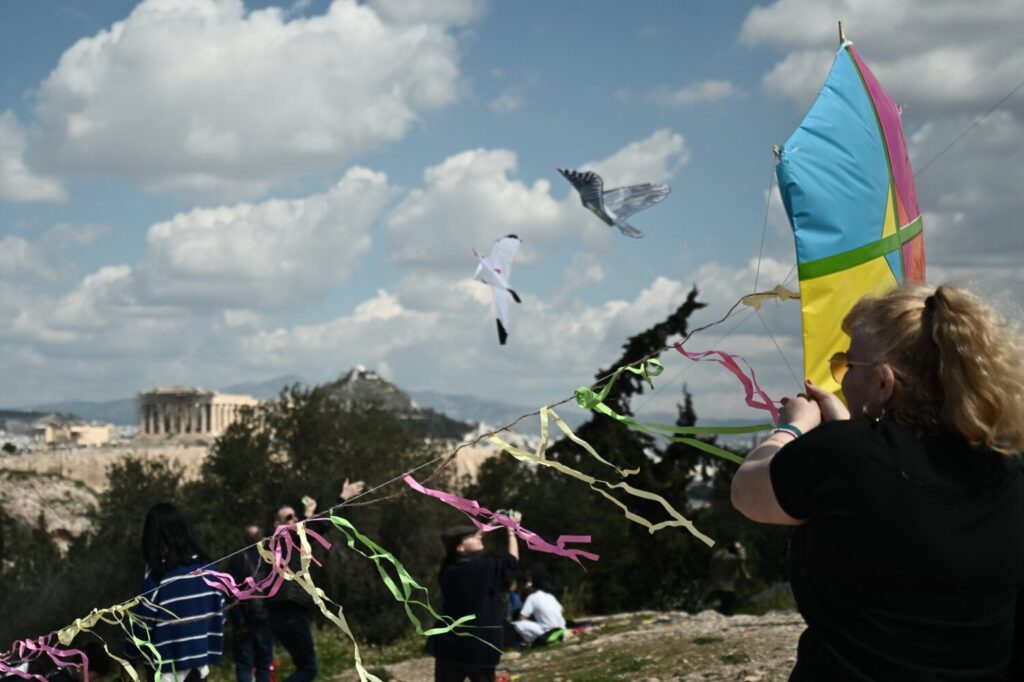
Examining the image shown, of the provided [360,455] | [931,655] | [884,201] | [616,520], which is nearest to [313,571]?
[360,455]

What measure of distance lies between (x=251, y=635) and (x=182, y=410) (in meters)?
138

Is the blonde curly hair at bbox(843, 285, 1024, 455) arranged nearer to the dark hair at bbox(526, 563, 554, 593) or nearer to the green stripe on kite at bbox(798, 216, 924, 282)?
the green stripe on kite at bbox(798, 216, 924, 282)

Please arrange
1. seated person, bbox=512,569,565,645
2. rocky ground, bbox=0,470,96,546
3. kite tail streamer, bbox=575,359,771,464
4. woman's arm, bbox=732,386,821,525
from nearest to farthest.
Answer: woman's arm, bbox=732,386,821,525
kite tail streamer, bbox=575,359,771,464
seated person, bbox=512,569,565,645
rocky ground, bbox=0,470,96,546

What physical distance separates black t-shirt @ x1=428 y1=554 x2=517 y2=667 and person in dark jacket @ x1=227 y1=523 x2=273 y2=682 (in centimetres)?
217

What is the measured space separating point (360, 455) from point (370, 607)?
6.00 meters

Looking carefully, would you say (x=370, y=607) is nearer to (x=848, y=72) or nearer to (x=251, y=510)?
(x=251, y=510)

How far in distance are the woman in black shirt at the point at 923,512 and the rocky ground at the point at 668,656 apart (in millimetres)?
6846

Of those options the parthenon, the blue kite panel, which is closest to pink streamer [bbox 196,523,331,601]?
the blue kite panel

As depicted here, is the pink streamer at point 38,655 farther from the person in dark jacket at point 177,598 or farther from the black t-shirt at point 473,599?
the black t-shirt at point 473,599

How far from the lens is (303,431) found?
28.8 metres

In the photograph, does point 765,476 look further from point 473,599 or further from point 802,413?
point 473,599

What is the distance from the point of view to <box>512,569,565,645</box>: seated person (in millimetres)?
14016

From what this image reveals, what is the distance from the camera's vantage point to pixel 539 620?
14.2 m

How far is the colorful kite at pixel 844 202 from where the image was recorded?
3.94m
